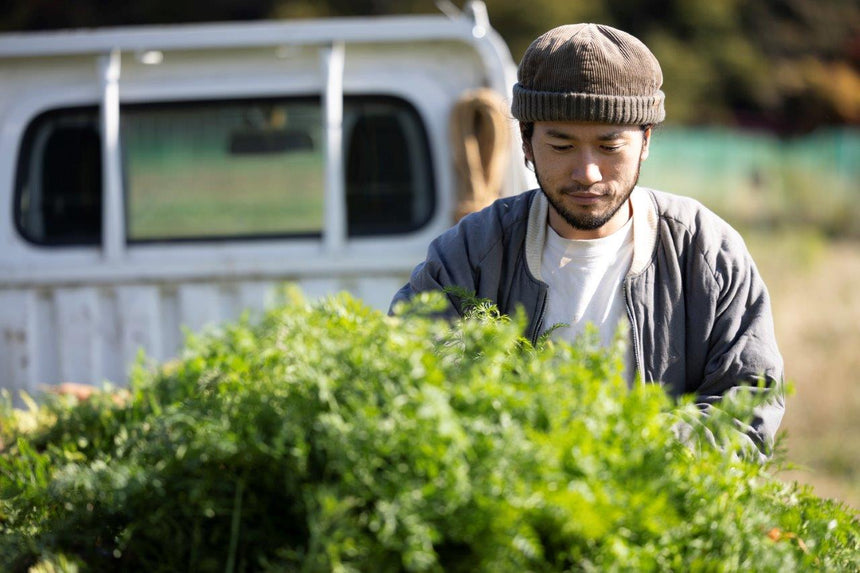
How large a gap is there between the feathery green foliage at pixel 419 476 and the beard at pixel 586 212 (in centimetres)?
54

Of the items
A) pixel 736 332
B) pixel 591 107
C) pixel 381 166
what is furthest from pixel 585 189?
pixel 381 166

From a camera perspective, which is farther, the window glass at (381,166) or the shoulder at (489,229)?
the window glass at (381,166)

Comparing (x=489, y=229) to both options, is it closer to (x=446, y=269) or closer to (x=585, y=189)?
(x=446, y=269)

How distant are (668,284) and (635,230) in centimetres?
14

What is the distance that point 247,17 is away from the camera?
22672 mm

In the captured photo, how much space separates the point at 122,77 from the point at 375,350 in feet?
→ 10.8

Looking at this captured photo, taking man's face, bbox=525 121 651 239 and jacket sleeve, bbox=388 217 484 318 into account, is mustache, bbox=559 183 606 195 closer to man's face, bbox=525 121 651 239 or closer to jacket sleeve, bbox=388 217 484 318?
man's face, bbox=525 121 651 239

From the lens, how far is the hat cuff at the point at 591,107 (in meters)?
2.20

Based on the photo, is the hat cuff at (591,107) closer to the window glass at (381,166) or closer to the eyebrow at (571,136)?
the eyebrow at (571,136)

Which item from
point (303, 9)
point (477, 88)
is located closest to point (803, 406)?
point (477, 88)

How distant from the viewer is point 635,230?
243cm

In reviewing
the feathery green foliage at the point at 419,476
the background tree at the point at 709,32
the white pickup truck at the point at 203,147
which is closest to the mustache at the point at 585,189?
the feathery green foliage at the point at 419,476

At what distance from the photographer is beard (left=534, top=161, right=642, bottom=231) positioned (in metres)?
2.31

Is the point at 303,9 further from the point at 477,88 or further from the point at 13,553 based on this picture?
the point at 13,553
